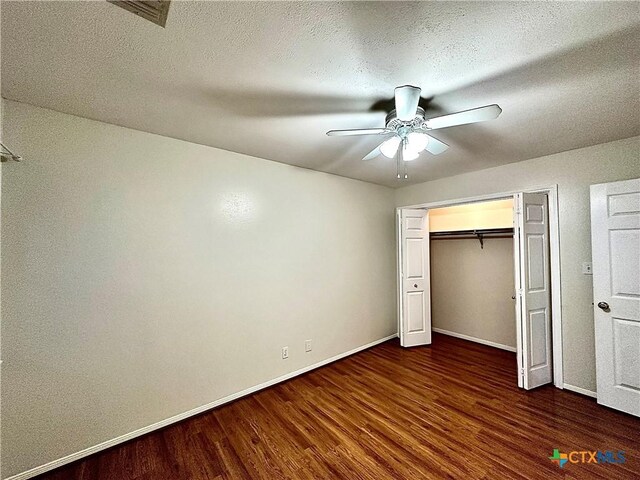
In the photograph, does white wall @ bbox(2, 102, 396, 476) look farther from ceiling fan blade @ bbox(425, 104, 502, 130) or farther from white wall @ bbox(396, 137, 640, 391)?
white wall @ bbox(396, 137, 640, 391)

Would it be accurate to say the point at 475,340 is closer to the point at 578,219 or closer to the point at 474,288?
the point at 474,288

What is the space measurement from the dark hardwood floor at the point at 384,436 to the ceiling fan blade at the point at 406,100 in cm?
229

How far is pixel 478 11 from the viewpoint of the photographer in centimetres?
111

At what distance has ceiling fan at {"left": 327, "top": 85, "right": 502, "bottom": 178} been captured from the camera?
4.69 ft

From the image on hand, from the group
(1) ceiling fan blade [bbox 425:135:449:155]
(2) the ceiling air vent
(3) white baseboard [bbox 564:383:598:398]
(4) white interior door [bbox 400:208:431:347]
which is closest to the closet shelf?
(4) white interior door [bbox 400:208:431:347]

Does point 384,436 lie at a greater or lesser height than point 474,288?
lesser

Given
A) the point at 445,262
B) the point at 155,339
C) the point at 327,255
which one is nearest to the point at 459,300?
the point at 445,262

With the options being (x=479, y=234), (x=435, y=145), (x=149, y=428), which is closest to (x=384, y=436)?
(x=149, y=428)

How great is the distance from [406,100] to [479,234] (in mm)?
3443

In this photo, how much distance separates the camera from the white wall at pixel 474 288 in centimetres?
392

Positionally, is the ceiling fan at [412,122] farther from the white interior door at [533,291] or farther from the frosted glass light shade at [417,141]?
the white interior door at [533,291]

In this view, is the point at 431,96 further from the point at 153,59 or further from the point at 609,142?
the point at 609,142

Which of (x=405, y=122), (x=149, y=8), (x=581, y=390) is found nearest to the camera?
(x=149, y=8)

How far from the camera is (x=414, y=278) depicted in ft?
13.5
